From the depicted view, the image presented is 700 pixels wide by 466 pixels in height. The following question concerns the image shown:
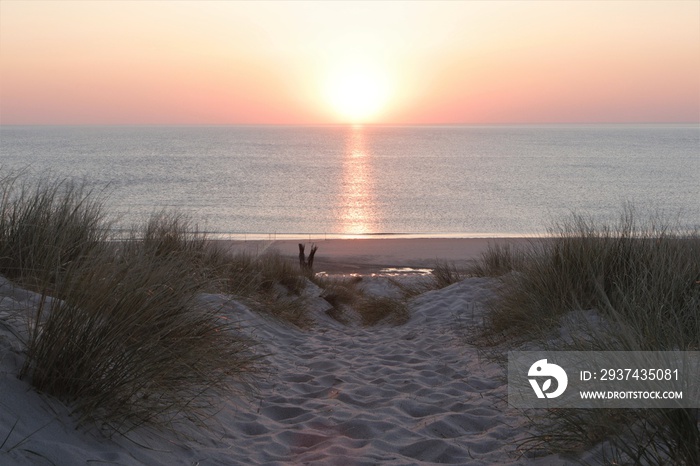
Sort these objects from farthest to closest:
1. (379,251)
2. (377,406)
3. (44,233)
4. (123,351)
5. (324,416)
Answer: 1. (379,251)
2. (44,233)
3. (377,406)
4. (324,416)
5. (123,351)

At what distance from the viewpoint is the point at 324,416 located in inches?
175

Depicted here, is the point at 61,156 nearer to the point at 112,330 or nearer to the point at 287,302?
the point at 287,302

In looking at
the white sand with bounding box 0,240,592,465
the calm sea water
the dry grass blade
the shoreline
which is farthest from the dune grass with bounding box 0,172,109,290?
the calm sea water

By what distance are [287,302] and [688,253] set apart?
16.1 feet

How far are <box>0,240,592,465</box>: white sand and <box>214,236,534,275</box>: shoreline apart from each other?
817 cm

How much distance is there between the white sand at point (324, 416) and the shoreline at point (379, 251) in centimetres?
817

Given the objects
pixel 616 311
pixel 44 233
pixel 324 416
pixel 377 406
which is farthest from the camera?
pixel 44 233

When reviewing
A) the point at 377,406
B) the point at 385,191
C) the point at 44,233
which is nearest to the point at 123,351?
the point at 377,406

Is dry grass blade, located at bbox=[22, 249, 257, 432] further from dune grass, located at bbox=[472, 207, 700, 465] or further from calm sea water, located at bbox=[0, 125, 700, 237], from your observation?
calm sea water, located at bbox=[0, 125, 700, 237]

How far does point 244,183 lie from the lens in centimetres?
4528

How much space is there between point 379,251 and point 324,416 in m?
14.5

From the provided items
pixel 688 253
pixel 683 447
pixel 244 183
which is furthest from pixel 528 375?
pixel 244 183

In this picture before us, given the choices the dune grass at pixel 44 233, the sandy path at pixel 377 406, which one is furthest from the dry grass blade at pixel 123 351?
the dune grass at pixel 44 233

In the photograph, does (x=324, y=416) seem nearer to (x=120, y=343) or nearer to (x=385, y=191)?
(x=120, y=343)
